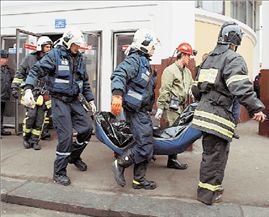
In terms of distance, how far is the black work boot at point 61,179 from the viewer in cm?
484

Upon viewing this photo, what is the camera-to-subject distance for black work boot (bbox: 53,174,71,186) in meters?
4.84

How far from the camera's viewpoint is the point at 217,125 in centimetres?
410

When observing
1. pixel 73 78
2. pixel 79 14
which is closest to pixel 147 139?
pixel 73 78

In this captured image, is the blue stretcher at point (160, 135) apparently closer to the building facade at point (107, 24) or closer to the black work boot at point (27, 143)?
the black work boot at point (27, 143)

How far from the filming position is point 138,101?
4602 mm

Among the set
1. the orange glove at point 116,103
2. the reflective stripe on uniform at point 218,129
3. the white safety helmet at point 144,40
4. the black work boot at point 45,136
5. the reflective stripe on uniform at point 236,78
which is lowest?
the black work boot at point 45,136

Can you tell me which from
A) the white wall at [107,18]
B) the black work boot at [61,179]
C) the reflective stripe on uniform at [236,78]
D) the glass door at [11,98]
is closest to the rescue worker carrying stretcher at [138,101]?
the black work boot at [61,179]

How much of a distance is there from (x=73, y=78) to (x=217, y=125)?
204 centimetres

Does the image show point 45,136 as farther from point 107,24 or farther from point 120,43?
point 107,24

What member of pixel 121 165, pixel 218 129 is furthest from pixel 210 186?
pixel 121 165

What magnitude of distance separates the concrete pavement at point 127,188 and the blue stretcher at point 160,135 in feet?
1.51

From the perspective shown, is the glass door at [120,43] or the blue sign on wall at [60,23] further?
the blue sign on wall at [60,23]

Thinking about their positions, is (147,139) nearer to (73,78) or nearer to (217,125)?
(217,125)

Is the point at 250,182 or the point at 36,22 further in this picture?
the point at 36,22
